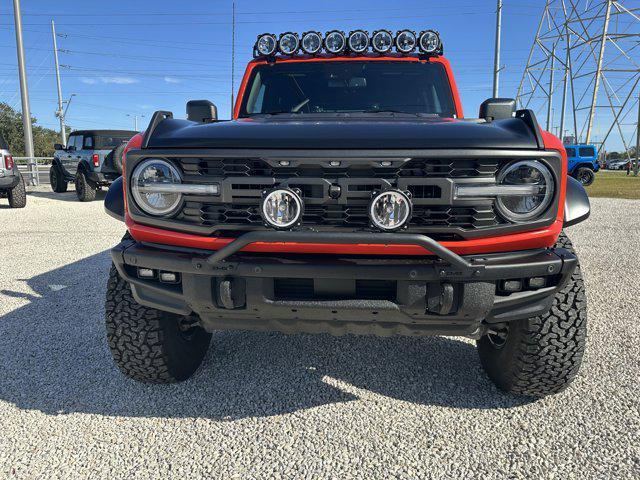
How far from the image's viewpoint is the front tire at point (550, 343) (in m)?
2.22

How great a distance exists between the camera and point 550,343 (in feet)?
7.30

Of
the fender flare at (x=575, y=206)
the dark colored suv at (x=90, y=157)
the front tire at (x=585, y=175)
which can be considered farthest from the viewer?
the front tire at (x=585, y=175)

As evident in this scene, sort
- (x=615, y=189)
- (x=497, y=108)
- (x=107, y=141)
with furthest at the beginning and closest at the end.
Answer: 1. (x=615, y=189)
2. (x=107, y=141)
3. (x=497, y=108)

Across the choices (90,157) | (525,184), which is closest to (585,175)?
(90,157)

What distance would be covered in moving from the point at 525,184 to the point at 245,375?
69.7 inches

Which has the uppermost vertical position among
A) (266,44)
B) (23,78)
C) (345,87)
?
(23,78)

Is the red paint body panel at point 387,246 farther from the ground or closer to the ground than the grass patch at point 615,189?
farther from the ground

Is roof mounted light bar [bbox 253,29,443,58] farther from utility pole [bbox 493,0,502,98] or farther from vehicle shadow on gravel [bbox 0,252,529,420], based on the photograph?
utility pole [bbox 493,0,502,98]

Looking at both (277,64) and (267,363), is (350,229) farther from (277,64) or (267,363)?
(277,64)

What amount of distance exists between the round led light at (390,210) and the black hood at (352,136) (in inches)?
8.0

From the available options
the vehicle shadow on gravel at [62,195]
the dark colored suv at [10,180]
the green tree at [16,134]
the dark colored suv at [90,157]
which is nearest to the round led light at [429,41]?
the dark colored suv at [10,180]

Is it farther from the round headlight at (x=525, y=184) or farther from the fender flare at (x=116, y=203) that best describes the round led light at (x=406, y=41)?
the fender flare at (x=116, y=203)

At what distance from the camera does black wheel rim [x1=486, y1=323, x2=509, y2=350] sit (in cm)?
226

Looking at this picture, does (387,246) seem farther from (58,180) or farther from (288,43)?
(58,180)
